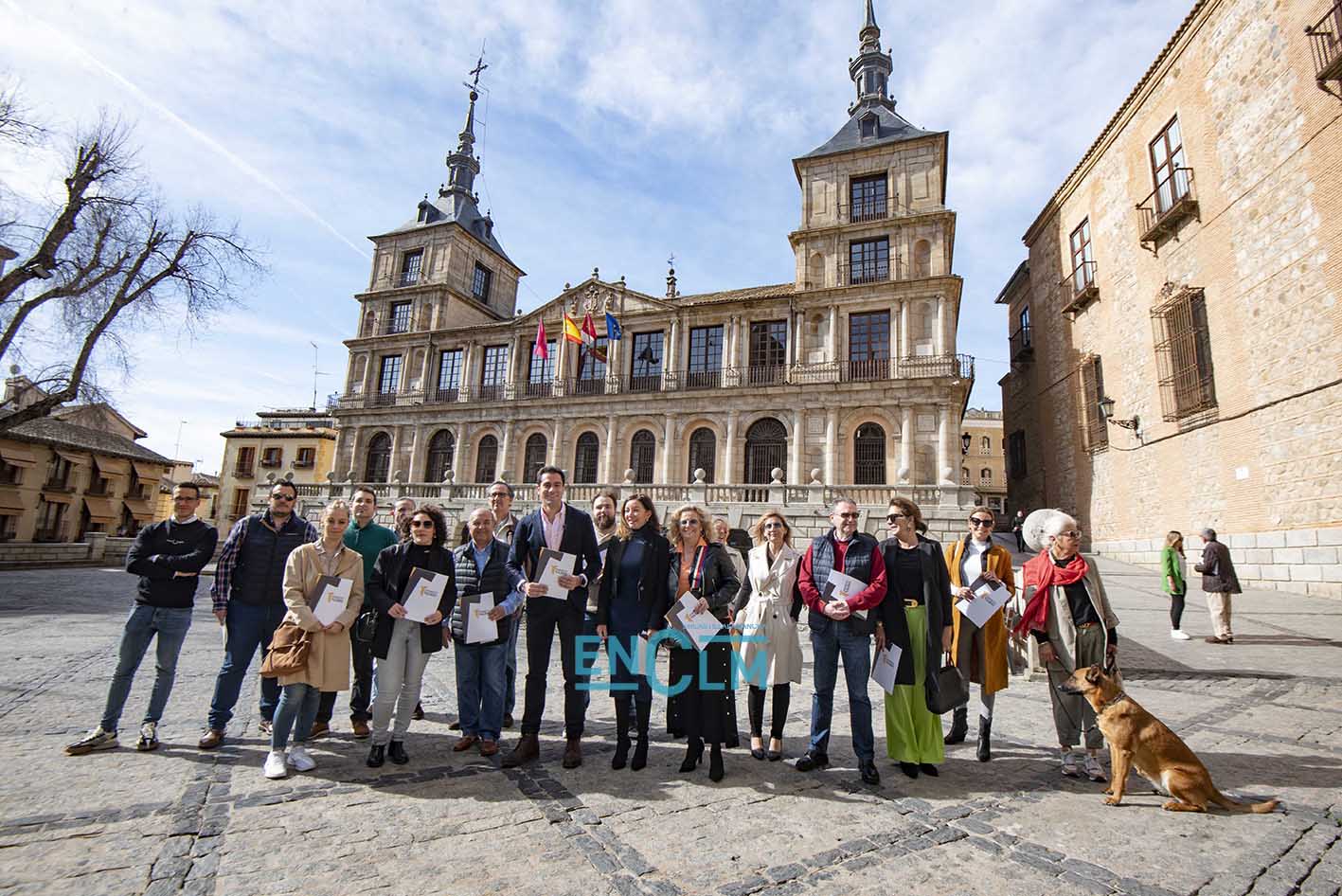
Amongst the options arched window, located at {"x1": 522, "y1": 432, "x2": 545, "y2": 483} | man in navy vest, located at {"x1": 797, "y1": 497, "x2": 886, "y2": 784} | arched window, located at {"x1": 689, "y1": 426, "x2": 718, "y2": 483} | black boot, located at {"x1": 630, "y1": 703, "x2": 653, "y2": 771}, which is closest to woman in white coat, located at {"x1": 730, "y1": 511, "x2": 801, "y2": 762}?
man in navy vest, located at {"x1": 797, "y1": 497, "x2": 886, "y2": 784}

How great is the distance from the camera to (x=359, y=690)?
16.0 ft

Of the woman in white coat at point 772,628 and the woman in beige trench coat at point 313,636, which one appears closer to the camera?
the woman in beige trench coat at point 313,636

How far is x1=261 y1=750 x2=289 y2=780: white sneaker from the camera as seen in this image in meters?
3.71

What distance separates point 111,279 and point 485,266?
18.8 m

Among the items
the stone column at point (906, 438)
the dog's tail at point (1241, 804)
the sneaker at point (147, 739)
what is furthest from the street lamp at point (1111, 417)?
the sneaker at point (147, 739)

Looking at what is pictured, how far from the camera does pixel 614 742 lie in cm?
479

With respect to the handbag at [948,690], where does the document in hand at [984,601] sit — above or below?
above

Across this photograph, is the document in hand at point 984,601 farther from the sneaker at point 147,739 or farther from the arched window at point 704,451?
the arched window at point 704,451

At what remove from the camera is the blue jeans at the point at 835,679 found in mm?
4016

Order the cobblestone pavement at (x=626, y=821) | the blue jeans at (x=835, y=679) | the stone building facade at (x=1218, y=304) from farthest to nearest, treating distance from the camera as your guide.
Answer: the stone building facade at (x=1218, y=304) → the blue jeans at (x=835, y=679) → the cobblestone pavement at (x=626, y=821)

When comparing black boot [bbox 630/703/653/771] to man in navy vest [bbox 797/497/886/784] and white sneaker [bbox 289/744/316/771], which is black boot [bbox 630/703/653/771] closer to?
man in navy vest [bbox 797/497/886/784]

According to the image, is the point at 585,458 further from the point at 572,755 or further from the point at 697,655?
the point at 572,755

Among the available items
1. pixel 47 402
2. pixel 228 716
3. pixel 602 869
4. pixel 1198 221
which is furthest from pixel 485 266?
pixel 602 869

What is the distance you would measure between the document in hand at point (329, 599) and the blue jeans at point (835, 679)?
3361 millimetres
